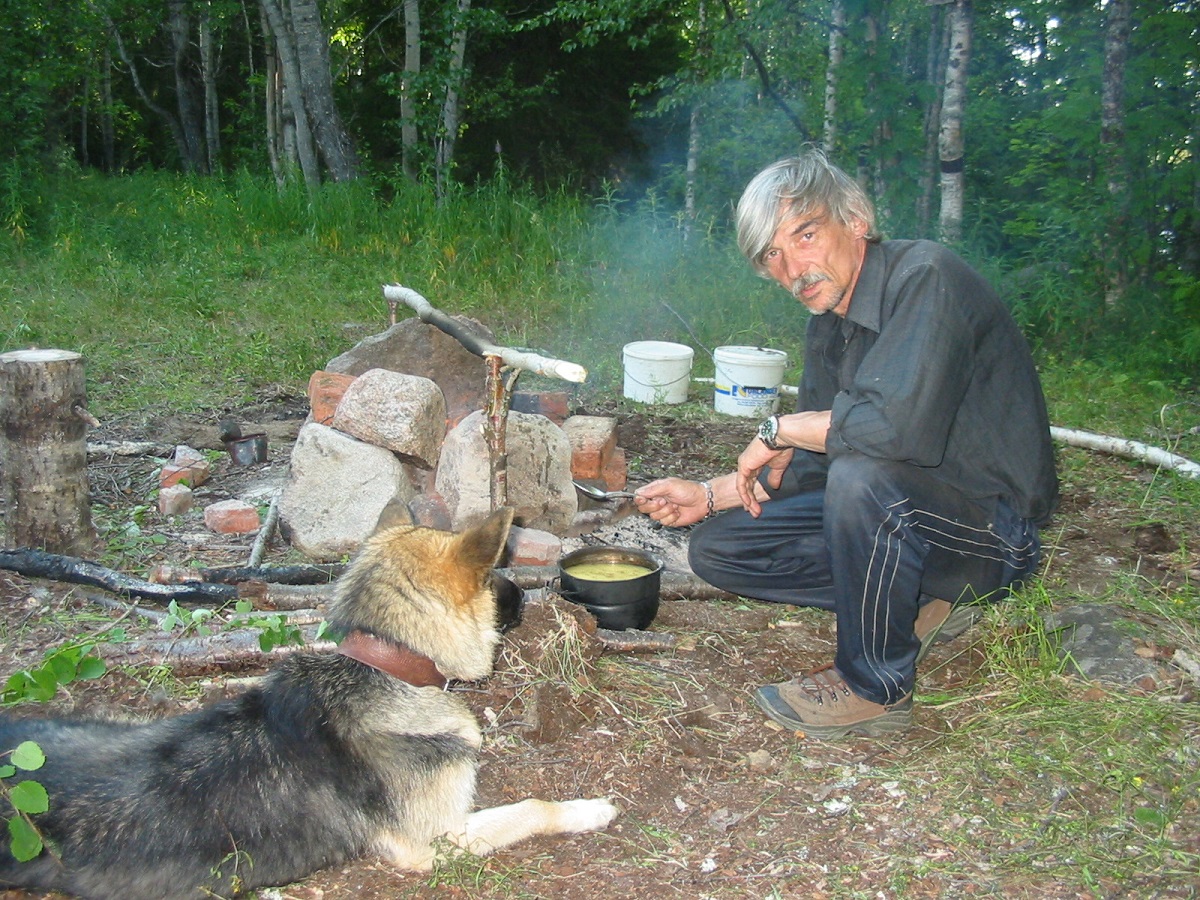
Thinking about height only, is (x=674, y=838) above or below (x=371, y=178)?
below

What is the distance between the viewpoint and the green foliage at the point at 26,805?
6.82 feet

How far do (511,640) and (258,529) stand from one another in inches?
77.4

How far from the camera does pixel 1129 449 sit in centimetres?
574

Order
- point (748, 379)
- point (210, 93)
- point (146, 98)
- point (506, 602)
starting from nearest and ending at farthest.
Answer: point (506, 602)
point (748, 379)
point (210, 93)
point (146, 98)

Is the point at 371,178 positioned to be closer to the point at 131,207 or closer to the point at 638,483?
the point at 131,207

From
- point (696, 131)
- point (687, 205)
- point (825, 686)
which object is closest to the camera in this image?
point (825, 686)

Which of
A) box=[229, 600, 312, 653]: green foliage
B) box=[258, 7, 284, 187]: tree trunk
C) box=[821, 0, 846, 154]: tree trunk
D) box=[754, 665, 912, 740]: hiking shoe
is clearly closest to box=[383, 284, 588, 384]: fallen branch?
box=[229, 600, 312, 653]: green foliage

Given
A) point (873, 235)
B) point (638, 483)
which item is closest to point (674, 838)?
point (873, 235)

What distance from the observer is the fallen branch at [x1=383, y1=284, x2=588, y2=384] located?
4.07m

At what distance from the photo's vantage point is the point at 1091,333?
27.8ft

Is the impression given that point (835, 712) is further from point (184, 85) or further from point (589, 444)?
point (184, 85)

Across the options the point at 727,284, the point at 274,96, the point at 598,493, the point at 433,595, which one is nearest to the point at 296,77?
the point at 727,284

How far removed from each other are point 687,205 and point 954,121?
3.85m

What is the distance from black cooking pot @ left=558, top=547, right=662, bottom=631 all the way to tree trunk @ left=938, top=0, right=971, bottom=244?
6311 mm
